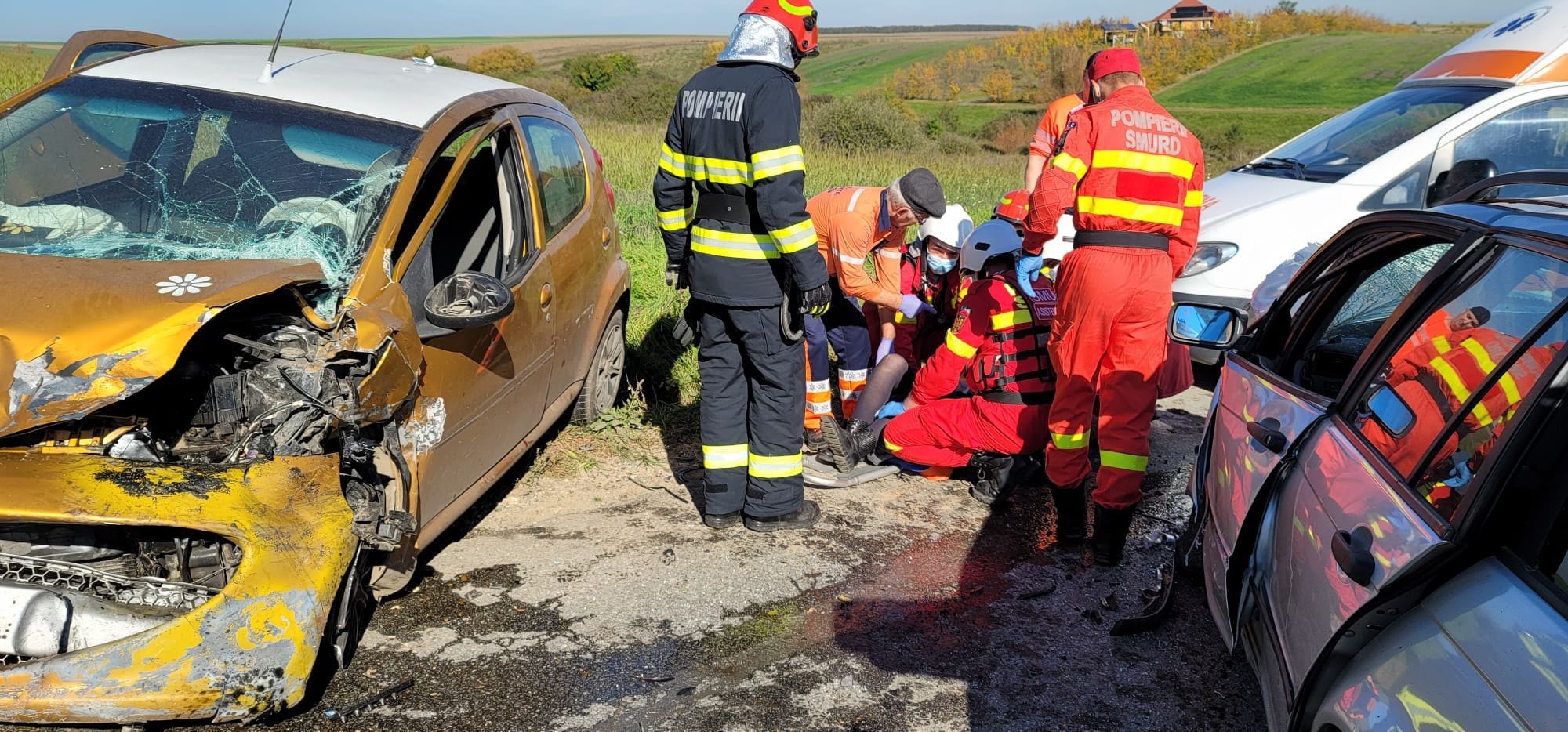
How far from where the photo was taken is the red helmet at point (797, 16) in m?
4.11

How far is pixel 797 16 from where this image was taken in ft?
13.6

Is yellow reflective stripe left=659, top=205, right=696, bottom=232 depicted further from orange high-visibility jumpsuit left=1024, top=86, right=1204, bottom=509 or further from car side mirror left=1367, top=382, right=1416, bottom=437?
car side mirror left=1367, top=382, right=1416, bottom=437

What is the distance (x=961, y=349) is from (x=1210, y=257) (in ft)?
7.64

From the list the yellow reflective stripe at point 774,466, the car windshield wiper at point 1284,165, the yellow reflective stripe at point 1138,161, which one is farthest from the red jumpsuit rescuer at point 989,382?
the car windshield wiper at point 1284,165

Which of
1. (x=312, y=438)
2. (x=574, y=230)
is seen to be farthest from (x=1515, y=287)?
(x=574, y=230)

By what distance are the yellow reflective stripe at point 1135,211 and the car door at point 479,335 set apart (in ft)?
7.11

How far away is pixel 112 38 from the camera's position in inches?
193

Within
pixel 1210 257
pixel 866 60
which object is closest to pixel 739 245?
pixel 1210 257

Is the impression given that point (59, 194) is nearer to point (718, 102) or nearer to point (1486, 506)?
point (718, 102)

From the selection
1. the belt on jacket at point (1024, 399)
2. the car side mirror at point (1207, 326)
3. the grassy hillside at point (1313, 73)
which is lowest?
the grassy hillside at point (1313, 73)

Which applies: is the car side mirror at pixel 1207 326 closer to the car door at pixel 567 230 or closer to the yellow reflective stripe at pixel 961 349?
the yellow reflective stripe at pixel 961 349

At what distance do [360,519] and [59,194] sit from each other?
165 cm

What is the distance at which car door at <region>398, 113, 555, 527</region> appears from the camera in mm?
3471

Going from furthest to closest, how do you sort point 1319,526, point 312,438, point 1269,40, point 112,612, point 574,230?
point 1269,40
point 574,230
point 312,438
point 112,612
point 1319,526
